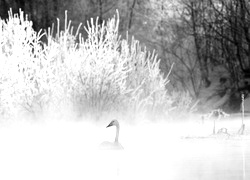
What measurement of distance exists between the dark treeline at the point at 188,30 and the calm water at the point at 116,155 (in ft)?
46.1

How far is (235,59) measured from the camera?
111 feet

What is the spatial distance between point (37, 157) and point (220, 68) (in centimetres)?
2373

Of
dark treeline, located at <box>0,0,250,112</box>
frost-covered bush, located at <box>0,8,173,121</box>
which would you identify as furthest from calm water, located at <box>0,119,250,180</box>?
dark treeline, located at <box>0,0,250,112</box>

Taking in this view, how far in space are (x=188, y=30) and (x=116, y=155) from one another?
79.6 ft

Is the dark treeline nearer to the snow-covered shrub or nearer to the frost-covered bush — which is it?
the snow-covered shrub

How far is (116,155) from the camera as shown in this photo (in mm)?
12977

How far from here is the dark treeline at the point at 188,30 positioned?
1288 inches

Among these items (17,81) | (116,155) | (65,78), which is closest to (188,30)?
(65,78)

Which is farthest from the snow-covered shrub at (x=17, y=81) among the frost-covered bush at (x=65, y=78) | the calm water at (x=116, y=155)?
the calm water at (x=116, y=155)

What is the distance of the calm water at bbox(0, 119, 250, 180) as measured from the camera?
988 centimetres

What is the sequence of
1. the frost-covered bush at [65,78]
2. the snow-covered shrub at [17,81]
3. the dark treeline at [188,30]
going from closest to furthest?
the frost-covered bush at [65,78] < the snow-covered shrub at [17,81] < the dark treeline at [188,30]

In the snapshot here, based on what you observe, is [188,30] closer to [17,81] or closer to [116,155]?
[17,81]

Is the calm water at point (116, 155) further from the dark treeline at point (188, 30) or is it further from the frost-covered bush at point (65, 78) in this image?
the dark treeline at point (188, 30)

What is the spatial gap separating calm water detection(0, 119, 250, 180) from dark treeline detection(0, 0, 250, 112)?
14.0m
